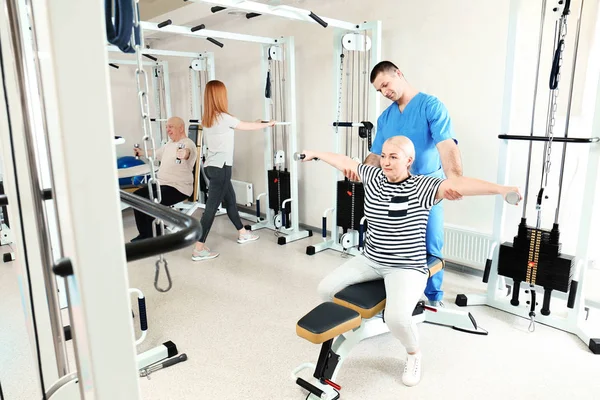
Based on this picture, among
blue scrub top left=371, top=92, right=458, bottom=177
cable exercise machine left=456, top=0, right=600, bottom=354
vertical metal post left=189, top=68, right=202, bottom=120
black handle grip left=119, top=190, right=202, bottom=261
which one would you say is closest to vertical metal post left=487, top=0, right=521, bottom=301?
cable exercise machine left=456, top=0, right=600, bottom=354

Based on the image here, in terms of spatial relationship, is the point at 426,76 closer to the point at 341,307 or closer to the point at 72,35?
the point at 341,307

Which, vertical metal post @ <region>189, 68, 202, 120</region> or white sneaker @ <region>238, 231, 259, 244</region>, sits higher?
vertical metal post @ <region>189, 68, 202, 120</region>

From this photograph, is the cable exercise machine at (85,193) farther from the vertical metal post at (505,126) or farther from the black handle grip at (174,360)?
the vertical metal post at (505,126)

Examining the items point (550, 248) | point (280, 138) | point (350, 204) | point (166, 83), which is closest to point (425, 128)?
point (550, 248)

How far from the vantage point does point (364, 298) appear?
196 centimetres

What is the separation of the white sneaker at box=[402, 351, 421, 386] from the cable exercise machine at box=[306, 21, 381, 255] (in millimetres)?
1425

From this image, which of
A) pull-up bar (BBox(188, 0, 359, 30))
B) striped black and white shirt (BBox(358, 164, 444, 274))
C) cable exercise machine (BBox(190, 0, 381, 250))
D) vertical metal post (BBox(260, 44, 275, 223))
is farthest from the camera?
vertical metal post (BBox(260, 44, 275, 223))

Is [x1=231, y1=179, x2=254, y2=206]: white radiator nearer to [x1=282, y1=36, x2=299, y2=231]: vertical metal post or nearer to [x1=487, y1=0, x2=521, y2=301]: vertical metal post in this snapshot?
[x1=282, y1=36, x2=299, y2=231]: vertical metal post

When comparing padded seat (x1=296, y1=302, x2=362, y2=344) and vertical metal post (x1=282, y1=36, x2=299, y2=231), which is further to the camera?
vertical metal post (x1=282, y1=36, x2=299, y2=231)

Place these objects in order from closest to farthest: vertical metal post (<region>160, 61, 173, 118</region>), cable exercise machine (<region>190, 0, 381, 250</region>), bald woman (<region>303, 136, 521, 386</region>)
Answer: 1. bald woman (<region>303, 136, 521, 386</region>)
2. cable exercise machine (<region>190, 0, 381, 250</region>)
3. vertical metal post (<region>160, 61, 173, 118</region>)

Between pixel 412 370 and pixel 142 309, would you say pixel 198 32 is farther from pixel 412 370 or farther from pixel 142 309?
pixel 412 370

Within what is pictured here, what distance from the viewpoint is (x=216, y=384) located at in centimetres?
203

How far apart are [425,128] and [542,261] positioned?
0.96 m

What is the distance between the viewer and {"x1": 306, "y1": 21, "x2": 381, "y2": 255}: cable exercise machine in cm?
335
